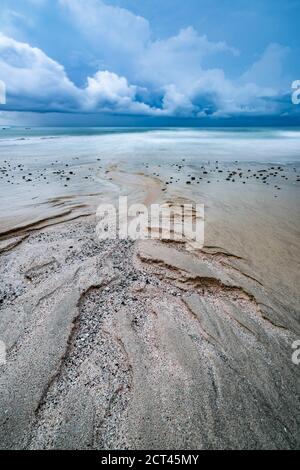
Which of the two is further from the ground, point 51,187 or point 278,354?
point 51,187

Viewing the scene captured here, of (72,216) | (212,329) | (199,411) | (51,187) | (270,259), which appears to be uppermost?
(51,187)

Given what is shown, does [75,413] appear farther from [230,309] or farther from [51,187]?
[51,187]

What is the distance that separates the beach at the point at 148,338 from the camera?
2.55m

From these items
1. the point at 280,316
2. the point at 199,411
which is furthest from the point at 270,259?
the point at 199,411

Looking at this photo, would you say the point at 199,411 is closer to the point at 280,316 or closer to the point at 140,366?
the point at 140,366

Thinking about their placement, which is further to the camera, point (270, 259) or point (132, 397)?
point (270, 259)

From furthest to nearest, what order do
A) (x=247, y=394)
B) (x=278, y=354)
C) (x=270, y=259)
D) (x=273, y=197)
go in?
(x=273, y=197) → (x=270, y=259) → (x=278, y=354) → (x=247, y=394)

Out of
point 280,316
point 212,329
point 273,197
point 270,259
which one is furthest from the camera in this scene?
point 273,197

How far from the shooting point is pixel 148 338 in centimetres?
348

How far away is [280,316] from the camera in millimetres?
3936

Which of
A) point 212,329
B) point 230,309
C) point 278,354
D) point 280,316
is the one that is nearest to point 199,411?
point 212,329

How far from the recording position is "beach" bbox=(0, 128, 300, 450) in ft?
8.38

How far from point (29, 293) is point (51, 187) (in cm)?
780

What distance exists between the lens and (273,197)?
10016mm
